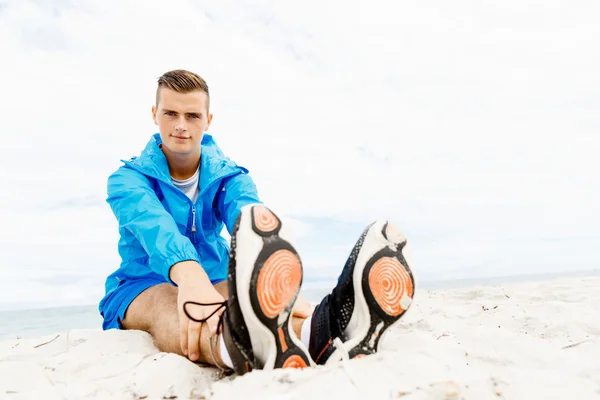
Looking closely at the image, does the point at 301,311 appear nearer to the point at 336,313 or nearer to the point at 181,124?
the point at 336,313

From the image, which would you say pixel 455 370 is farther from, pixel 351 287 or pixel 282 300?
pixel 282 300

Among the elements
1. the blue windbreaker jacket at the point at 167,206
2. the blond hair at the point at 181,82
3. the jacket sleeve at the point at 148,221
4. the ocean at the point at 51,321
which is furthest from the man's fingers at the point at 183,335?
the ocean at the point at 51,321

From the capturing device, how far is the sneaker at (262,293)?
1142 mm

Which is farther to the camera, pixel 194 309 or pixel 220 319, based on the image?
pixel 194 309

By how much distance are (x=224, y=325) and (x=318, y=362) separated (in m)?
0.32

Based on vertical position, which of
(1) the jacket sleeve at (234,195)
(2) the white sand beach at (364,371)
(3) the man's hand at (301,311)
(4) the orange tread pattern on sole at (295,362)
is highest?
(1) the jacket sleeve at (234,195)

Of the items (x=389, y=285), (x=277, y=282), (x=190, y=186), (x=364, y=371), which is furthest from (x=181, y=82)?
(x=364, y=371)

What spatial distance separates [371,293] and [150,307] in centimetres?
105

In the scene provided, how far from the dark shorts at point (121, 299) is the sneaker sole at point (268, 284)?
978mm

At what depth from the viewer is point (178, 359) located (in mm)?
1428

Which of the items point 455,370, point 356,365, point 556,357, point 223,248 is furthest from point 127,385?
point 556,357

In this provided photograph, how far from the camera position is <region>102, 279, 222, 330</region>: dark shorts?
2.01 metres

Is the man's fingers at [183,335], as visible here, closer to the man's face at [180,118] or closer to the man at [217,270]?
the man at [217,270]

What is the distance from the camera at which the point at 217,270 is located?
2.26 meters
